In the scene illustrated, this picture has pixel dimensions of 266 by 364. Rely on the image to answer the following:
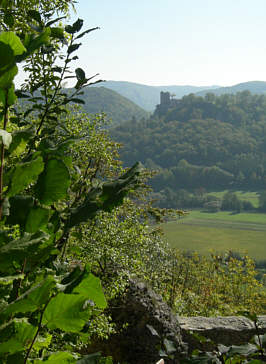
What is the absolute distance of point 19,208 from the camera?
0.72m

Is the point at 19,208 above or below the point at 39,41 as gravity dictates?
below

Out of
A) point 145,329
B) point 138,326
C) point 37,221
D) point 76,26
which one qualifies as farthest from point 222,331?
point 37,221

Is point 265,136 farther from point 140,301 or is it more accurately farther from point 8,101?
point 8,101

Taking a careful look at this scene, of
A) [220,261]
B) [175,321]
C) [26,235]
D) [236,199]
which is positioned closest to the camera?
[26,235]

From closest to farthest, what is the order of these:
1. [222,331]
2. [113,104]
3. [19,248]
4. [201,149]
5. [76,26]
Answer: [19,248] < [76,26] < [222,331] < [201,149] < [113,104]

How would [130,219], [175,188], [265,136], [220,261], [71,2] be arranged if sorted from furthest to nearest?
[265,136]
[175,188]
[220,261]
[130,219]
[71,2]

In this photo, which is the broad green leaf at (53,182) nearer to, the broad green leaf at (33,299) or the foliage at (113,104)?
the broad green leaf at (33,299)

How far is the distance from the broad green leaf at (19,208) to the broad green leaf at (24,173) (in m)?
0.09

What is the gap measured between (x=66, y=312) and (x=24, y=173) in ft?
0.81

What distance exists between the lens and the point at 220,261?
13852 mm

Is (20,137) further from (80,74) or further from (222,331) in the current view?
(222,331)

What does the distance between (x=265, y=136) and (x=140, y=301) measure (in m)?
95.2

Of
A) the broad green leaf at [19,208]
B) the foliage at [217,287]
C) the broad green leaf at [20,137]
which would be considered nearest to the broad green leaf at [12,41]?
the broad green leaf at [20,137]

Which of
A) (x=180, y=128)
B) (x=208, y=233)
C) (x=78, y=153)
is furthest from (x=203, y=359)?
(x=180, y=128)
